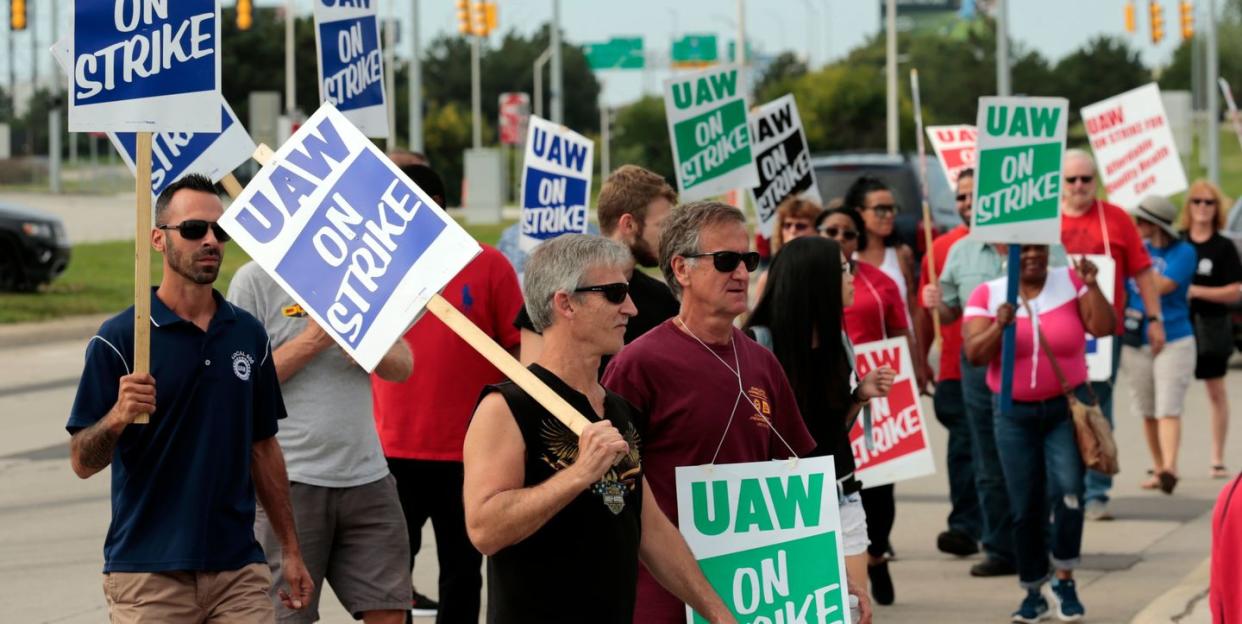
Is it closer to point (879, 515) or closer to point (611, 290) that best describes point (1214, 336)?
point (879, 515)

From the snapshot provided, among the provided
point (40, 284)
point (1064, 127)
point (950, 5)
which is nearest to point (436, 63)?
point (950, 5)

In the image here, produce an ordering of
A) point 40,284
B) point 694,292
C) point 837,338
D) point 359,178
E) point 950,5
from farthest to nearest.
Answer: point 950,5 → point 40,284 → point 837,338 → point 694,292 → point 359,178

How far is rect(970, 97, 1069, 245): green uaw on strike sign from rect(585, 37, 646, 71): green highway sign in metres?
87.3

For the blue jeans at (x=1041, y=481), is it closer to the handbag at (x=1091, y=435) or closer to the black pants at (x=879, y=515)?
the handbag at (x=1091, y=435)

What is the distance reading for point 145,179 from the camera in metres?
4.93

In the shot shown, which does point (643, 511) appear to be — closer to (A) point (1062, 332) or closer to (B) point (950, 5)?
(A) point (1062, 332)

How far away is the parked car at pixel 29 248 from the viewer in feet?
82.9

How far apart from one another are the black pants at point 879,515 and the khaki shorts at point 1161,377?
11.9 feet

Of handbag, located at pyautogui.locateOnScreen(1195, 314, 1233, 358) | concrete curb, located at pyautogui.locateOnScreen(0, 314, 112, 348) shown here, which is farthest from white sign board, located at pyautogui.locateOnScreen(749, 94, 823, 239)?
concrete curb, located at pyautogui.locateOnScreen(0, 314, 112, 348)

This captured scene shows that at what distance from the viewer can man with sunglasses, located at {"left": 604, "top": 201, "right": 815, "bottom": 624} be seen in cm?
519

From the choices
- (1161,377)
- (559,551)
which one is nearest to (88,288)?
(1161,377)

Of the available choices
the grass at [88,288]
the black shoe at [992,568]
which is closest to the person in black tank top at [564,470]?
the black shoe at [992,568]

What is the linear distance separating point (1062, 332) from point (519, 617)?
4.55 metres

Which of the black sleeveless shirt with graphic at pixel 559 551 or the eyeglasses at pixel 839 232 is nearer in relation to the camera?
the black sleeveless shirt with graphic at pixel 559 551
